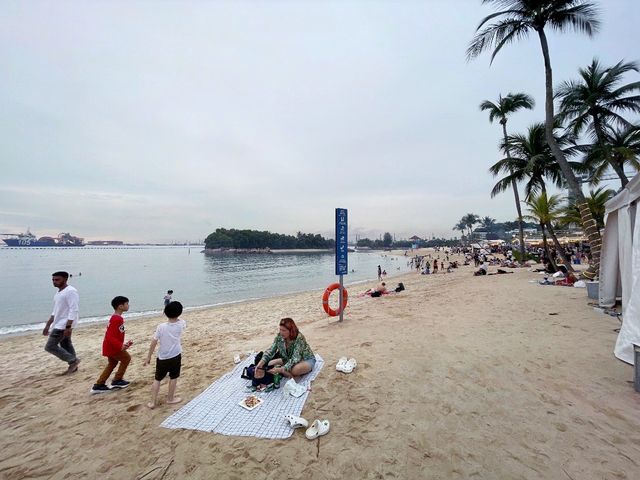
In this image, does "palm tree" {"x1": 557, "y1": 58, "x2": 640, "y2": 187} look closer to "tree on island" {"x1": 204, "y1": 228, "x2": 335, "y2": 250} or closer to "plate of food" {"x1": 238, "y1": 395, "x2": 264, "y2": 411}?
"plate of food" {"x1": 238, "y1": 395, "x2": 264, "y2": 411}

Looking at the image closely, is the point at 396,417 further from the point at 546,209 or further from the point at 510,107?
the point at 510,107

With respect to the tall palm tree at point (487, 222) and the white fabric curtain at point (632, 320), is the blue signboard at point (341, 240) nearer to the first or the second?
the white fabric curtain at point (632, 320)

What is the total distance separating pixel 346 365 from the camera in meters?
4.37

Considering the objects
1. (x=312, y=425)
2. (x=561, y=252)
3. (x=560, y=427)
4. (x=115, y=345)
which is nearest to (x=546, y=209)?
(x=561, y=252)

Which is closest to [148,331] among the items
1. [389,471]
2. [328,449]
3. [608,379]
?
[328,449]

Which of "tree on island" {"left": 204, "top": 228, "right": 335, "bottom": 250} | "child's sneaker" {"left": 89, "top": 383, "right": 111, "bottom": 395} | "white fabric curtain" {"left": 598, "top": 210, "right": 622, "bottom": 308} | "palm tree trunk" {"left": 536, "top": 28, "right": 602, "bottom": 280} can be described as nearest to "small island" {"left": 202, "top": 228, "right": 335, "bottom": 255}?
"tree on island" {"left": 204, "top": 228, "right": 335, "bottom": 250}

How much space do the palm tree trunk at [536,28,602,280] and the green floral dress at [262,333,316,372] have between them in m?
10.2

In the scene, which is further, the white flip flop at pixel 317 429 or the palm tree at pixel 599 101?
the palm tree at pixel 599 101

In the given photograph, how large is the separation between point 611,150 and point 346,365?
18.9 meters

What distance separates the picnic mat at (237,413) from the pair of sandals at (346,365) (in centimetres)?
47

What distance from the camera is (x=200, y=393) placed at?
3.96m

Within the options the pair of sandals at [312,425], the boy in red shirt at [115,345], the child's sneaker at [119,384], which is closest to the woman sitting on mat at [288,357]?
the pair of sandals at [312,425]

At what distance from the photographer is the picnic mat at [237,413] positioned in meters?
3.05

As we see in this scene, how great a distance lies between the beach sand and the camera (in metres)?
2.50
